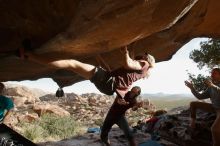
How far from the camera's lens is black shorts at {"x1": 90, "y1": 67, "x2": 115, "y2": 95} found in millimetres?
5699

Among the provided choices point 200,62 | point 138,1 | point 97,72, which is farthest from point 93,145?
point 200,62

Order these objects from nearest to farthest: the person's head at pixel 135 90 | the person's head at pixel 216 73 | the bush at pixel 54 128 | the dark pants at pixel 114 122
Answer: the person's head at pixel 135 90
the dark pants at pixel 114 122
the person's head at pixel 216 73
the bush at pixel 54 128

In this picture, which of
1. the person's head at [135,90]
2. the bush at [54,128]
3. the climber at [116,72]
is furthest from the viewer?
the bush at [54,128]

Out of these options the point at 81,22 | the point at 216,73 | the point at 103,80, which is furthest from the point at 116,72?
the point at 216,73

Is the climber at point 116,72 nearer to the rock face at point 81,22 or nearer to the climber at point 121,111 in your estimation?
the climber at point 121,111

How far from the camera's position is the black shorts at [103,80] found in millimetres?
5699

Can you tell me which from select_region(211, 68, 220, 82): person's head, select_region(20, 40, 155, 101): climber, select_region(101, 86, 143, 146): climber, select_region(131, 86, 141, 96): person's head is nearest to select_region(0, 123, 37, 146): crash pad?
select_region(20, 40, 155, 101): climber

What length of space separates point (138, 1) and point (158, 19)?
1001 mm

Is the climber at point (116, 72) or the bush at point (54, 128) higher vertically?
Answer: the climber at point (116, 72)

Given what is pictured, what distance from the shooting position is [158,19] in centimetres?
599

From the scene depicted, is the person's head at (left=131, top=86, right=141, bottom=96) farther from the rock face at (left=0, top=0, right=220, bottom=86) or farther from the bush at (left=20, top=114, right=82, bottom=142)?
the bush at (left=20, top=114, right=82, bottom=142)

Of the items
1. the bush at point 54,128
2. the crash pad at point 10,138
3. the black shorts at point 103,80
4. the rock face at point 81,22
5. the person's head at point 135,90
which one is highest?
the rock face at point 81,22

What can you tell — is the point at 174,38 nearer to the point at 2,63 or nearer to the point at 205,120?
the point at 205,120

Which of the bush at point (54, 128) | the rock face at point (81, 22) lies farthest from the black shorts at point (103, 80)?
the bush at point (54, 128)
